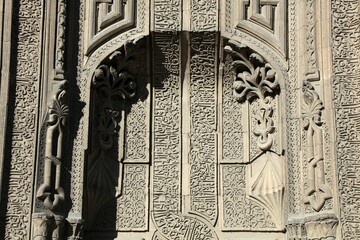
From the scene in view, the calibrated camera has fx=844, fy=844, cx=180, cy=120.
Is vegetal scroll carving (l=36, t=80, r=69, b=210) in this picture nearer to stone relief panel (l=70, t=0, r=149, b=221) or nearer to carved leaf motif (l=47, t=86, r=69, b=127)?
carved leaf motif (l=47, t=86, r=69, b=127)

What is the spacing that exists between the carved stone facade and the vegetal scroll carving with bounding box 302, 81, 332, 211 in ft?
0.05

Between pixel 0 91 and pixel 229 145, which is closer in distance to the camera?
pixel 0 91

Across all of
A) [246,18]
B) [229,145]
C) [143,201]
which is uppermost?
[246,18]

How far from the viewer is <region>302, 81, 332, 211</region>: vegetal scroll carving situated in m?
10.1

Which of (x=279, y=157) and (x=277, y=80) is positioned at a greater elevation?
(x=277, y=80)

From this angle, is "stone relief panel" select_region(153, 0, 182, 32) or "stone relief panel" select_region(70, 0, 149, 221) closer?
"stone relief panel" select_region(70, 0, 149, 221)

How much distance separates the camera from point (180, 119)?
11195 mm

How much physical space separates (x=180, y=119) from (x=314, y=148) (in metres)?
1.91

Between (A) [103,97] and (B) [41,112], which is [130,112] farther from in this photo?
(B) [41,112]

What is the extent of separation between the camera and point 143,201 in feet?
35.6

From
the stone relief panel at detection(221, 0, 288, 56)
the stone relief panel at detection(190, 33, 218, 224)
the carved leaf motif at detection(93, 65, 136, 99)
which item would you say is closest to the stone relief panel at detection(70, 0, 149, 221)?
the carved leaf motif at detection(93, 65, 136, 99)

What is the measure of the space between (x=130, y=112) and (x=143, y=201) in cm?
121

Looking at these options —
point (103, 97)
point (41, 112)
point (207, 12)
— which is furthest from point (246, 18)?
point (41, 112)

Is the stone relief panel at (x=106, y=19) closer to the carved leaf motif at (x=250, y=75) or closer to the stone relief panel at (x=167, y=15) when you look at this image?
the stone relief panel at (x=167, y=15)
